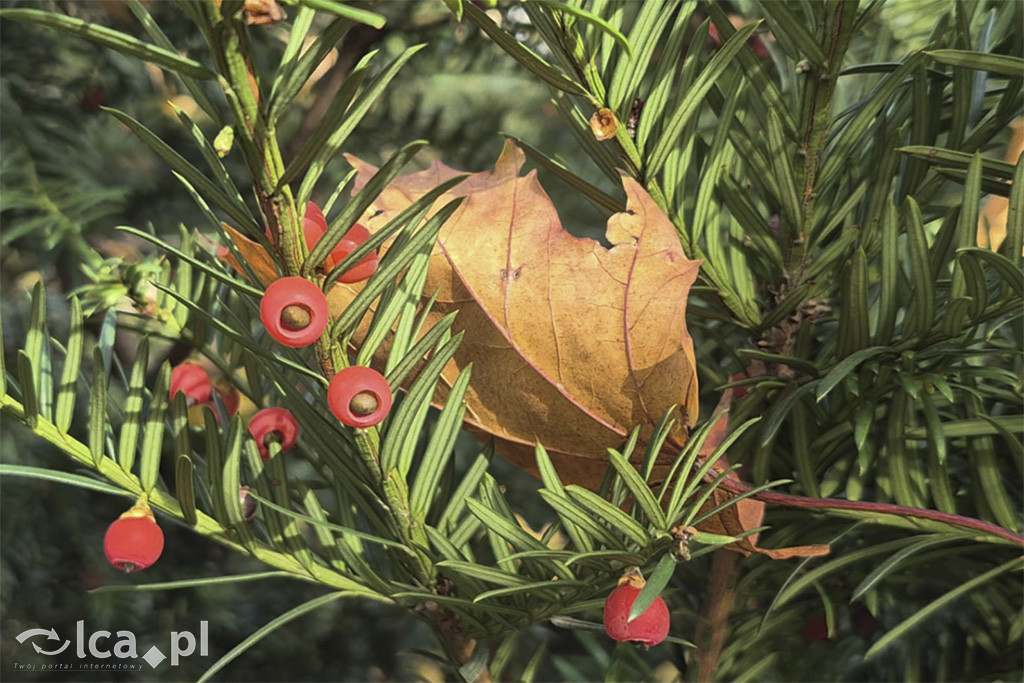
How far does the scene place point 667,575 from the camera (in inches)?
8.5

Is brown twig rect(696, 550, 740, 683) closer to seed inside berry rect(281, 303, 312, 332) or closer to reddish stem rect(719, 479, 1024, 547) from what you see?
reddish stem rect(719, 479, 1024, 547)

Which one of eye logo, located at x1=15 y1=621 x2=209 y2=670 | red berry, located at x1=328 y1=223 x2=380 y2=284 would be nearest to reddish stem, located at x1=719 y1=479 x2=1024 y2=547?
red berry, located at x1=328 y1=223 x2=380 y2=284

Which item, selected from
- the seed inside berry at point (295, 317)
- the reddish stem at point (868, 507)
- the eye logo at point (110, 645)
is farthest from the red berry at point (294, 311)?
the eye logo at point (110, 645)

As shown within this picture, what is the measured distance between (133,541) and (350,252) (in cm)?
10

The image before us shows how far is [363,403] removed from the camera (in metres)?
0.21

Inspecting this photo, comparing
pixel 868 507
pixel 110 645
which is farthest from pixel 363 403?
pixel 110 645

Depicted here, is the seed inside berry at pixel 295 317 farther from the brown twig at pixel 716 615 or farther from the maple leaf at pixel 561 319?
the brown twig at pixel 716 615

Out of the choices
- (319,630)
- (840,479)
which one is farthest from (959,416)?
(319,630)

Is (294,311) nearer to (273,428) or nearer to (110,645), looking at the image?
(273,428)

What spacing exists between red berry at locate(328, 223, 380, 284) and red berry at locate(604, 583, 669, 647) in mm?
101

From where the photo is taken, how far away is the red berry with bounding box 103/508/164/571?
246mm

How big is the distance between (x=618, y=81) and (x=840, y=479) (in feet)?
0.47

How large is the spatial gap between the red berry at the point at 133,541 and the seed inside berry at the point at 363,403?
0.08 meters

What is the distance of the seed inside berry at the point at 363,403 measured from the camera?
208 mm
